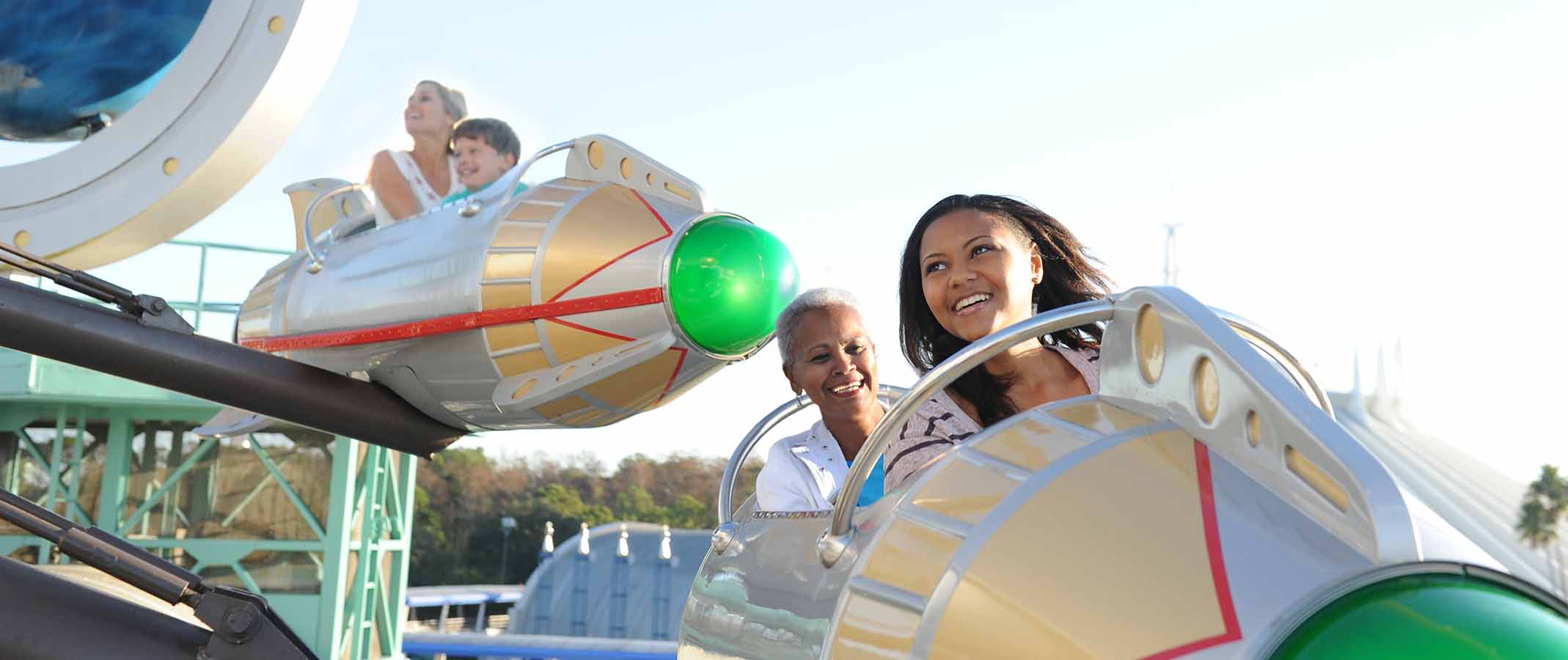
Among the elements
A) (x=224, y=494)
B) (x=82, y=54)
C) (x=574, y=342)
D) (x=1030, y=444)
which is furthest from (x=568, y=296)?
(x=224, y=494)

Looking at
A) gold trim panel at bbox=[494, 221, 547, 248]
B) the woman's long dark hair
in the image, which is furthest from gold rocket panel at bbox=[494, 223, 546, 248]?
the woman's long dark hair

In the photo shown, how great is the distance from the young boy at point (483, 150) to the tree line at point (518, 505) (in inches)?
630

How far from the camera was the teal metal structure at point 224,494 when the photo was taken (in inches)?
212

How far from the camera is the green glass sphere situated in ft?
1.34

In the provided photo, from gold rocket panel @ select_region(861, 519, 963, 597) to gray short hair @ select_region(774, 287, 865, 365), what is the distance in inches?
31.4

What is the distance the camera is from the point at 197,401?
550 centimetres

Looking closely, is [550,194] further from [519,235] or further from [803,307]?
[803,307]

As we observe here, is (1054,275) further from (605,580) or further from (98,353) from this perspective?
(605,580)

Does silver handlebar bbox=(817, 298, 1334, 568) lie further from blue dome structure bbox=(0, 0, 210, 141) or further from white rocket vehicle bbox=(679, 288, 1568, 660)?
blue dome structure bbox=(0, 0, 210, 141)

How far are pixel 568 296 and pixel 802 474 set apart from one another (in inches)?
12.0


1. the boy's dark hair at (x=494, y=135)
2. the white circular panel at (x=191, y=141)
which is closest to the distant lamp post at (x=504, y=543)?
the white circular panel at (x=191, y=141)

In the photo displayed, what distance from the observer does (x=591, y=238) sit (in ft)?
4.31

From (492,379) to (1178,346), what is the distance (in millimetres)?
922

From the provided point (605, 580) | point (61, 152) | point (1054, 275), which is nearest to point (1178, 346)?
point (1054, 275)
